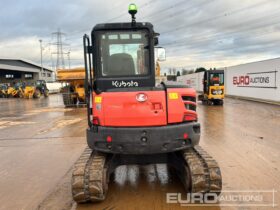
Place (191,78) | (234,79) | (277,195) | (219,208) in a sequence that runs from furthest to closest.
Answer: (191,78), (234,79), (277,195), (219,208)

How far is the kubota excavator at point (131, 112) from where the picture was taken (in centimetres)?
484

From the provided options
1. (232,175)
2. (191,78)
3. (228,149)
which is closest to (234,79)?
(191,78)

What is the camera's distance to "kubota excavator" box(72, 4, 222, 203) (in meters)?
4.84

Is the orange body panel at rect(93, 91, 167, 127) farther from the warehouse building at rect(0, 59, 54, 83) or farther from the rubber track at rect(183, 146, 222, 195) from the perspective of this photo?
the warehouse building at rect(0, 59, 54, 83)

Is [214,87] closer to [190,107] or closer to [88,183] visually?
[190,107]

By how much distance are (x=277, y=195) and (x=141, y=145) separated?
228 cm

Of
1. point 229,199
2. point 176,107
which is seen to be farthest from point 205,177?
point 176,107

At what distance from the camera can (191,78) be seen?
51969 mm

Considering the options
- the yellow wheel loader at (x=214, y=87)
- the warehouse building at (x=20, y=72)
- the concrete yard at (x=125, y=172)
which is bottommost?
the concrete yard at (x=125, y=172)

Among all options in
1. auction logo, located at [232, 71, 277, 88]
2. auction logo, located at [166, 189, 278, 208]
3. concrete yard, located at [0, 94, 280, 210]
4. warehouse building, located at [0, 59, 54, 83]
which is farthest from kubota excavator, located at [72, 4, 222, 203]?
warehouse building, located at [0, 59, 54, 83]

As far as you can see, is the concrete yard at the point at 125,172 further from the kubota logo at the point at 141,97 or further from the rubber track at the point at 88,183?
the kubota logo at the point at 141,97

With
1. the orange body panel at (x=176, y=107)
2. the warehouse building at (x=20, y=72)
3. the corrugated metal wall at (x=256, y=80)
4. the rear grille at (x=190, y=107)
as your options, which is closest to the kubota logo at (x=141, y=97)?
the orange body panel at (x=176, y=107)

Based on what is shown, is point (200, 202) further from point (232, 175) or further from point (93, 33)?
point (93, 33)

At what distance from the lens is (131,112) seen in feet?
16.1
